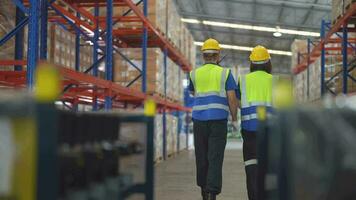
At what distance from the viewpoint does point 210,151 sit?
4.43 metres

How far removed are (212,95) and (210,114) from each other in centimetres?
18

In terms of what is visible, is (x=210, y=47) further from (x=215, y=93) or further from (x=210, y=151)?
(x=210, y=151)

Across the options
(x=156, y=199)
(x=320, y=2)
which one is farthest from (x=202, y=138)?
(x=320, y=2)

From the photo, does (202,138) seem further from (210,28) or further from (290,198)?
(210,28)

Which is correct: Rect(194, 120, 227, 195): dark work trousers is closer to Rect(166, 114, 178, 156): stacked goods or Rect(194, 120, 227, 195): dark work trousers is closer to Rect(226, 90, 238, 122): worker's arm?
Rect(226, 90, 238, 122): worker's arm

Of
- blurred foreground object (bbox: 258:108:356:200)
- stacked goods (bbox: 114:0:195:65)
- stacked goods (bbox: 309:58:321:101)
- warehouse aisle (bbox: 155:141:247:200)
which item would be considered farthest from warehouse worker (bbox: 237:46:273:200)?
stacked goods (bbox: 309:58:321:101)

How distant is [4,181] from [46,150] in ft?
0.59

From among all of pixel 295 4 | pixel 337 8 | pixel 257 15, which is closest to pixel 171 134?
pixel 337 8

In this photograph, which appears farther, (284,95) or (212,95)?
(212,95)

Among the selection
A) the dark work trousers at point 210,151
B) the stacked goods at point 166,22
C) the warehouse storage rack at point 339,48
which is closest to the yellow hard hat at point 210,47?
the dark work trousers at point 210,151

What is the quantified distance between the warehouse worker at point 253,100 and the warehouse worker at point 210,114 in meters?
0.14

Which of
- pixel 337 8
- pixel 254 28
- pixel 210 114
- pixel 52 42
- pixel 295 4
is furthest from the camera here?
pixel 254 28

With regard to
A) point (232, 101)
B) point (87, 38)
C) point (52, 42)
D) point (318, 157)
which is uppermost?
point (87, 38)

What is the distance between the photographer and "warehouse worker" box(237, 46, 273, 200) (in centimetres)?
436
